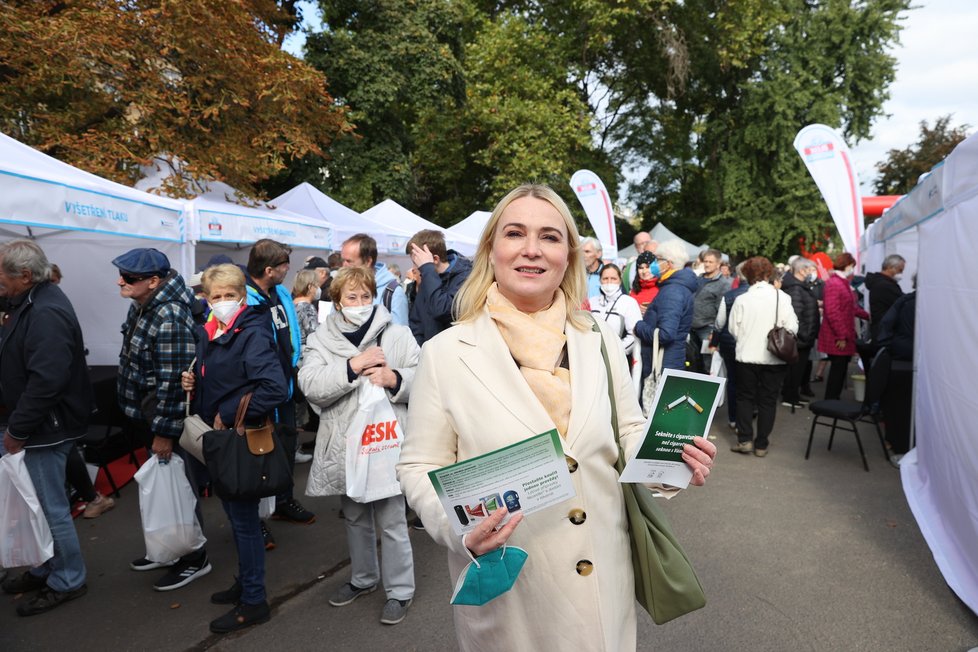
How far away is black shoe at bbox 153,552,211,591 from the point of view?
12.3ft

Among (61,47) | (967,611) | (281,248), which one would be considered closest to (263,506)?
(281,248)

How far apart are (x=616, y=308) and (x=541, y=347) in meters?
4.26

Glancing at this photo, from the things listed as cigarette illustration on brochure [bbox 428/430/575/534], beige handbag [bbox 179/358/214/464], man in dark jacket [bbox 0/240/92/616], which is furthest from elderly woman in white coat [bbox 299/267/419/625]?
cigarette illustration on brochure [bbox 428/430/575/534]

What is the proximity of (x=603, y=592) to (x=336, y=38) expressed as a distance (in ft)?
58.0

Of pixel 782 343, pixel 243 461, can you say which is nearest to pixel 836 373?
pixel 782 343

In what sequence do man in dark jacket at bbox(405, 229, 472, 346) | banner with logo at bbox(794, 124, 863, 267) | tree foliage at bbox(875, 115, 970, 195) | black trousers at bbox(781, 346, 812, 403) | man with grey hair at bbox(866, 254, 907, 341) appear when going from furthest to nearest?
tree foliage at bbox(875, 115, 970, 195)
banner with logo at bbox(794, 124, 863, 267)
black trousers at bbox(781, 346, 812, 403)
man with grey hair at bbox(866, 254, 907, 341)
man in dark jacket at bbox(405, 229, 472, 346)

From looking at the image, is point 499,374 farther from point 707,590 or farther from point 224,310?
point 707,590

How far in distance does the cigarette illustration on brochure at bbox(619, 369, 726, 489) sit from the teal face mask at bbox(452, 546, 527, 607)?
12.6 inches

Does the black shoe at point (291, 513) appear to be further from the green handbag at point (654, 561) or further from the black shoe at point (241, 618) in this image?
the green handbag at point (654, 561)

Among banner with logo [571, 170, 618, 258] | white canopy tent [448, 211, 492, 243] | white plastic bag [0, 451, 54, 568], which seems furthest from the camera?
banner with logo [571, 170, 618, 258]

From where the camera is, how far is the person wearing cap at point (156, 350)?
3.54 m

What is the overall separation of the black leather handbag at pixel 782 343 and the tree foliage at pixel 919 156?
2835 centimetres

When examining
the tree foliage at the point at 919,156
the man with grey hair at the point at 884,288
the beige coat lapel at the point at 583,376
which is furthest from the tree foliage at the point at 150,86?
the tree foliage at the point at 919,156

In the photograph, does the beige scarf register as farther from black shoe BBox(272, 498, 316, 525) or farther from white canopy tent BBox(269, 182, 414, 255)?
white canopy tent BBox(269, 182, 414, 255)
